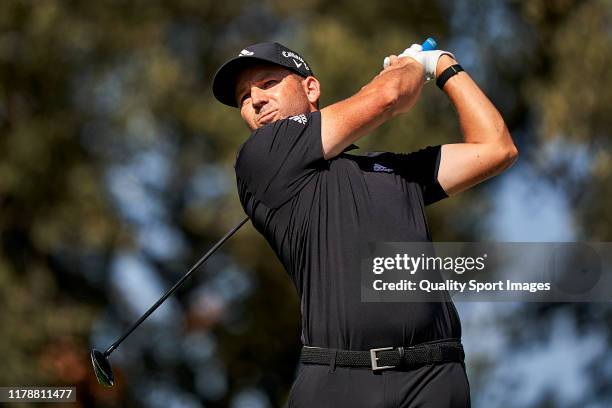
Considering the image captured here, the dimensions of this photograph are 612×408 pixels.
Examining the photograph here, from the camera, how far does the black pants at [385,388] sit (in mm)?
3273

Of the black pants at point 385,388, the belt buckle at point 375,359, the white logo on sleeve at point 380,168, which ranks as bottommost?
the black pants at point 385,388

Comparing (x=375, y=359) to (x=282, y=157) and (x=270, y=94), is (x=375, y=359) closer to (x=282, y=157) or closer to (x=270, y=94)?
(x=282, y=157)

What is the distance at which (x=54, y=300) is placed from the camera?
1177 centimetres

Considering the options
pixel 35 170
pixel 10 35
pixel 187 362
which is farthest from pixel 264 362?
pixel 10 35

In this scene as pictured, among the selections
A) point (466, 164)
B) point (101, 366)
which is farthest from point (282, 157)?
point (101, 366)

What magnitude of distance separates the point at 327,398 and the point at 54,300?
8869 millimetres

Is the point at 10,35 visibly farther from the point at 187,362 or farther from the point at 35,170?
the point at 187,362

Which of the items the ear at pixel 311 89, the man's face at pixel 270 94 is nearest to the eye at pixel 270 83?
the man's face at pixel 270 94

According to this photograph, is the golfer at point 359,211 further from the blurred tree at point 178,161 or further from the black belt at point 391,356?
the blurred tree at point 178,161

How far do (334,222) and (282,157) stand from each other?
0.87 feet

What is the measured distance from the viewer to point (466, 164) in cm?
367

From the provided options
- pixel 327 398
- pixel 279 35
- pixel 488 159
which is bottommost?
pixel 327 398

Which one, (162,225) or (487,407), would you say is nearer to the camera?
(487,407)

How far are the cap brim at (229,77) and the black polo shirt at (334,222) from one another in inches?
14.3
